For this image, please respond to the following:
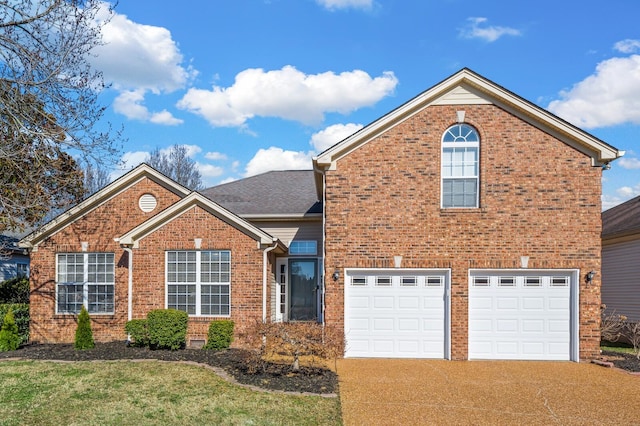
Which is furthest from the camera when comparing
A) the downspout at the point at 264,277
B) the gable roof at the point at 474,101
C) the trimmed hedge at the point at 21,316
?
the trimmed hedge at the point at 21,316

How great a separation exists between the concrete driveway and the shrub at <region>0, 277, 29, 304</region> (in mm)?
12494

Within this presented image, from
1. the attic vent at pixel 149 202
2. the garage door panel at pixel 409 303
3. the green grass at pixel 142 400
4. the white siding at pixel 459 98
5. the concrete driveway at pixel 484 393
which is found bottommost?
→ the concrete driveway at pixel 484 393

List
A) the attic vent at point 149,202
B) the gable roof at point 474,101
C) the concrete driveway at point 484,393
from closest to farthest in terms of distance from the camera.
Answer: the concrete driveway at point 484,393, the gable roof at point 474,101, the attic vent at point 149,202

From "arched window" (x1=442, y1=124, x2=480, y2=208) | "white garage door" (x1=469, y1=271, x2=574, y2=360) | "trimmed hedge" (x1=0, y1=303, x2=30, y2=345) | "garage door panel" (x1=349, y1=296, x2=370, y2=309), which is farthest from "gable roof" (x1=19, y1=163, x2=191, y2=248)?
"white garage door" (x1=469, y1=271, x2=574, y2=360)

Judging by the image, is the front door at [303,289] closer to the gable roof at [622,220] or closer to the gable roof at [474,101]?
the gable roof at [474,101]

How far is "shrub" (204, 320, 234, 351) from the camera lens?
1400 cm

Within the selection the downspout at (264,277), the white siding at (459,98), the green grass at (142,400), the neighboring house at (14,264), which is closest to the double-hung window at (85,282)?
the green grass at (142,400)

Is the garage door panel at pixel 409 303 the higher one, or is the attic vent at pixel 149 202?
the attic vent at pixel 149 202

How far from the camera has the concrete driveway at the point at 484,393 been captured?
8.60 metres

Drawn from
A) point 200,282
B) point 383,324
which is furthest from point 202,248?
point 383,324

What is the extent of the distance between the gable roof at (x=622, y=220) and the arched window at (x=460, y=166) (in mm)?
7029

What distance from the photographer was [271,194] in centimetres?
1944

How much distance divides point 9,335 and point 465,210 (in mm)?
12558

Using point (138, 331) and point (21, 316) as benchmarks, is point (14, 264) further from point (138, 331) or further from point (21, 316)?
point (138, 331)
